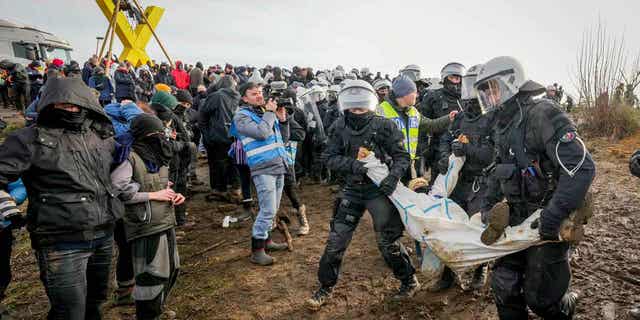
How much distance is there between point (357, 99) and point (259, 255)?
2.31m

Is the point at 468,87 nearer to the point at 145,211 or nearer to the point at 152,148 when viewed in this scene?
the point at 152,148

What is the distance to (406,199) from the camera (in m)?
3.48

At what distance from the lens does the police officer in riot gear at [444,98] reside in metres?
5.33

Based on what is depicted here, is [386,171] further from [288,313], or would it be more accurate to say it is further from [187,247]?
[187,247]

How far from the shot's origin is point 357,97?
357 cm

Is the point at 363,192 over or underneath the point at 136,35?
underneath

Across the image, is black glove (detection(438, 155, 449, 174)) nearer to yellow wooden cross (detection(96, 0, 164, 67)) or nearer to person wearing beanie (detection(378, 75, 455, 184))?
person wearing beanie (detection(378, 75, 455, 184))

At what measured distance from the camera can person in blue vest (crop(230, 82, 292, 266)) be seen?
14.4ft

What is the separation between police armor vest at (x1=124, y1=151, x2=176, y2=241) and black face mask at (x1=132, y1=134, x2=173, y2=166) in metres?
0.05

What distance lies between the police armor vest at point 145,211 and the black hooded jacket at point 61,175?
149mm

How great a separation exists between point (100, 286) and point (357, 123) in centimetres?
254

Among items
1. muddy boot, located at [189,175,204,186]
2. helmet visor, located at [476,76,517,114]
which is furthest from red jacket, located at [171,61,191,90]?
helmet visor, located at [476,76,517,114]

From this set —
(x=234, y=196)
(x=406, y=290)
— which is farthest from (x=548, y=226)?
(x=234, y=196)

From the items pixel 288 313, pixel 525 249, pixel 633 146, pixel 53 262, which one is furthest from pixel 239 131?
pixel 633 146
